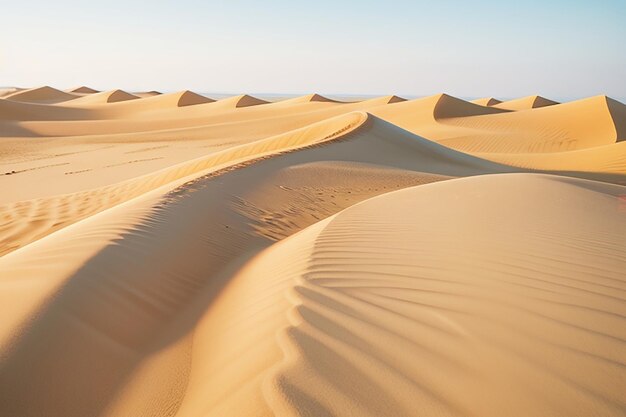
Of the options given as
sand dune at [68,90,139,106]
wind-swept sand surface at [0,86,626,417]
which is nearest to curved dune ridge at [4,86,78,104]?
sand dune at [68,90,139,106]

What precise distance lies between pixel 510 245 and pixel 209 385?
2.66 meters

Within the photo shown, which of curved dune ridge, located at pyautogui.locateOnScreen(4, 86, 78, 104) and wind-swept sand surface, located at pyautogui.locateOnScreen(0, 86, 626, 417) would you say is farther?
curved dune ridge, located at pyautogui.locateOnScreen(4, 86, 78, 104)

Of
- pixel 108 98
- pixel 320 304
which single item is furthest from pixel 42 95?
pixel 320 304

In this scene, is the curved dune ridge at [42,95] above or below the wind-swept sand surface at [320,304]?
below

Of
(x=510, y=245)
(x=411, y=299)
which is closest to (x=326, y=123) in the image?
(x=510, y=245)

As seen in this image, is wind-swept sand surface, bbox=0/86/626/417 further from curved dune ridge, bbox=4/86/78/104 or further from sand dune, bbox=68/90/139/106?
curved dune ridge, bbox=4/86/78/104

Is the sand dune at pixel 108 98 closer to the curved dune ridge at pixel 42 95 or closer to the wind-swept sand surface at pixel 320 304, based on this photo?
the curved dune ridge at pixel 42 95

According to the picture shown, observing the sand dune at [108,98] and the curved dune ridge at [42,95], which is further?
the sand dune at [108,98]

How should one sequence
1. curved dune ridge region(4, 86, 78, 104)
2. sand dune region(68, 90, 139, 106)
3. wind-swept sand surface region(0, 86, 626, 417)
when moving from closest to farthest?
wind-swept sand surface region(0, 86, 626, 417) → curved dune ridge region(4, 86, 78, 104) → sand dune region(68, 90, 139, 106)

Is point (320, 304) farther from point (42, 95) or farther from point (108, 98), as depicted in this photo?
point (42, 95)

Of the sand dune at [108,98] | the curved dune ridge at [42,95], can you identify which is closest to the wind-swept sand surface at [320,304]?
the sand dune at [108,98]

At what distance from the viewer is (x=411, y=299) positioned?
2805mm

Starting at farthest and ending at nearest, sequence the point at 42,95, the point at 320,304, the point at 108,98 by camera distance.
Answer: the point at 42,95, the point at 108,98, the point at 320,304

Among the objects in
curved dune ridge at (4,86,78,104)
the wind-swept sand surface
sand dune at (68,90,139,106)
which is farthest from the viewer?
sand dune at (68,90,139,106)
